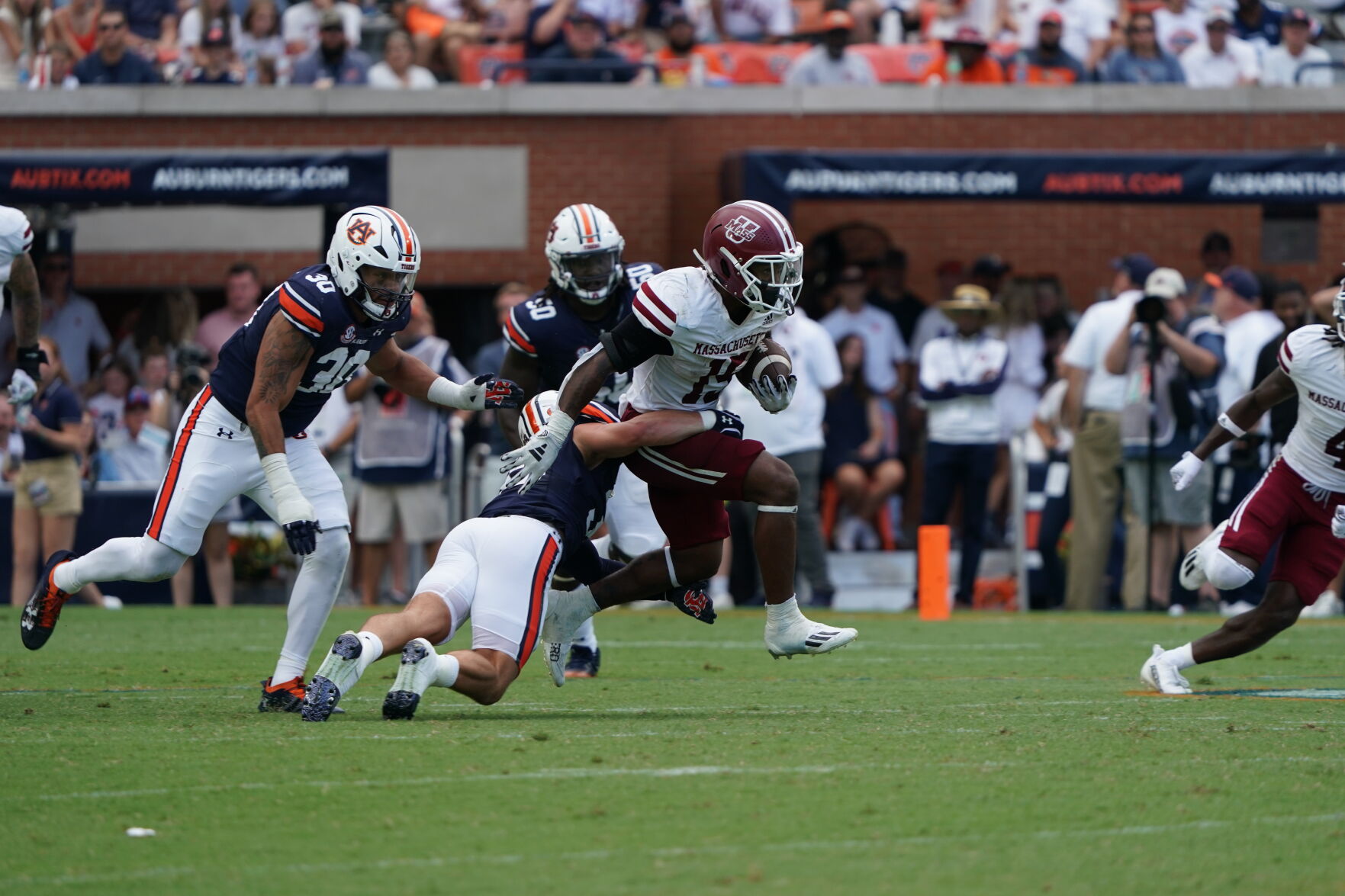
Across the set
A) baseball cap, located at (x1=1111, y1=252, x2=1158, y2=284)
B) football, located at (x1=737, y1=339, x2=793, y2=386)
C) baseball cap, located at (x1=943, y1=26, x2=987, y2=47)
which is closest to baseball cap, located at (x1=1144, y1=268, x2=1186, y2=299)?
baseball cap, located at (x1=1111, y1=252, x2=1158, y2=284)

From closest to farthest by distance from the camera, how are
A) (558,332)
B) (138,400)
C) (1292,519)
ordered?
(1292,519) < (558,332) < (138,400)

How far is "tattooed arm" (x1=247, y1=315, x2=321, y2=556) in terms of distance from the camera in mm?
6191

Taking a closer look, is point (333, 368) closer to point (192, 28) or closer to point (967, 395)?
point (967, 395)

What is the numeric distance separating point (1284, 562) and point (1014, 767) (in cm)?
247

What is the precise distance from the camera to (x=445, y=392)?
7.07 metres

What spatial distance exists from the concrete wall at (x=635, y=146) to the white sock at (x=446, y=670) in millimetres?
10648

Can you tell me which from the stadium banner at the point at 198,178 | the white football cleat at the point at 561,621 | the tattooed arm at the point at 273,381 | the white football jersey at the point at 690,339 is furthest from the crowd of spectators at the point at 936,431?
the tattooed arm at the point at 273,381

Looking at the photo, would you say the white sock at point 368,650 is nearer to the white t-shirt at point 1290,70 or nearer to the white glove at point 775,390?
the white glove at point 775,390

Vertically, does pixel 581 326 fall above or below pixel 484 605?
above

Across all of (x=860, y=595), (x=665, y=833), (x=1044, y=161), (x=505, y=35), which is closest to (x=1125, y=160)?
(x=1044, y=161)

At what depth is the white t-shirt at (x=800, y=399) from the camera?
1260cm

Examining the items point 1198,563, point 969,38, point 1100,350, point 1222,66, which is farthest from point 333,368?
point 1222,66

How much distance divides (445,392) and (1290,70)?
1240cm

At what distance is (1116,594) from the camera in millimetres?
13430
